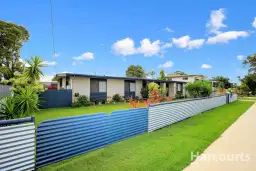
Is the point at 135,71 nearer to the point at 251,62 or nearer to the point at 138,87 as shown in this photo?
the point at 251,62

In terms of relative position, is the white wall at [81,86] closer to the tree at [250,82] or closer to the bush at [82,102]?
the bush at [82,102]

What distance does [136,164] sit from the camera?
4.15 meters

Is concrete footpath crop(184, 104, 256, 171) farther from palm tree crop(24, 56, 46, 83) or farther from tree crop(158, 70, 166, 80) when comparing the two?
tree crop(158, 70, 166, 80)

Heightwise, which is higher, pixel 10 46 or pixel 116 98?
pixel 10 46

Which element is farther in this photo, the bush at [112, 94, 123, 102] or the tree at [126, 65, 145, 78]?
the tree at [126, 65, 145, 78]

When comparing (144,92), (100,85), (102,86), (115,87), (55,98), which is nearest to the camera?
(55,98)

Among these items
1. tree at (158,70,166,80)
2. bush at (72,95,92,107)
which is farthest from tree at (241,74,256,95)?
bush at (72,95,92,107)

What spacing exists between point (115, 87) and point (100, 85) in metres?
2.02

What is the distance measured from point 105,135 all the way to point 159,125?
3.09 m

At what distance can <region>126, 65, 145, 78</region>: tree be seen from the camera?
5341 centimetres

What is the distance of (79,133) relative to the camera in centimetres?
461

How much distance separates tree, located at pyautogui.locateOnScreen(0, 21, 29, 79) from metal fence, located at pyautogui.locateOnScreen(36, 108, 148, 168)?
22166mm

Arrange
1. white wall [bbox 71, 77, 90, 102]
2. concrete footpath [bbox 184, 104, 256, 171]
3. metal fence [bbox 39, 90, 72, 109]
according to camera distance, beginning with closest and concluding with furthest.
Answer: concrete footpath [bbox 184, 104, 256, 171]
metal fence [bbox 39, 90, 72, 109]
white wall [bbox 71, 77, 90, 102]

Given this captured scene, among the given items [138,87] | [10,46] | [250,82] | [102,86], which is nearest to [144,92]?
[138,87]
